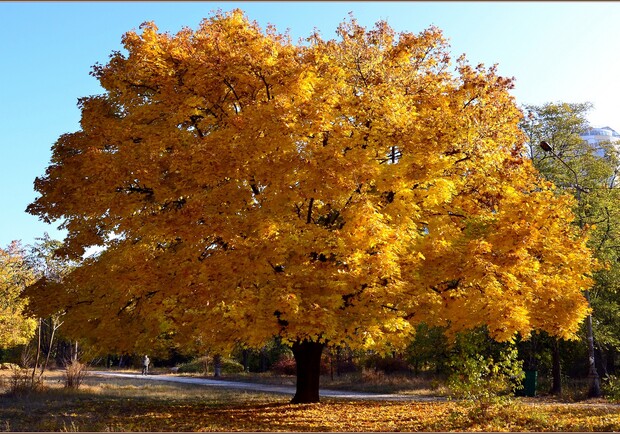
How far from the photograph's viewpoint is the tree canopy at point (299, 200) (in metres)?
14.5

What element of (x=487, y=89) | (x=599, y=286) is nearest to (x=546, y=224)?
(x=487, y=89)

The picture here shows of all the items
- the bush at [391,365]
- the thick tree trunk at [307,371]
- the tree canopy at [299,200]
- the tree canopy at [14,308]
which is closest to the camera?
the tree canopy at [299,200]

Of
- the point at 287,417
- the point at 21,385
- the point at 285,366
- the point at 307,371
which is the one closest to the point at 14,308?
the point at 285,366

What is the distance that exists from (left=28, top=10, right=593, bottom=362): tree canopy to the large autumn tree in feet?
0.20

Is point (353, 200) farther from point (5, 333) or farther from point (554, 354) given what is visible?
point (5, 333)

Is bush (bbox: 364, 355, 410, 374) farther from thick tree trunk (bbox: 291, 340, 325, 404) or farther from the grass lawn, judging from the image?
thick tree trunk (bbox: 291, 340, 325, 404)

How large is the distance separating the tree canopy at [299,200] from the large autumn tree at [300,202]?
62 mm

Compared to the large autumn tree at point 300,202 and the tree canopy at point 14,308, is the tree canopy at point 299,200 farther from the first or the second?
the tree canopy at point 14,308

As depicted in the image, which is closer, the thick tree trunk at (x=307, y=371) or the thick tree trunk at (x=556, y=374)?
the thick tree trunk at (x=307, y=371)

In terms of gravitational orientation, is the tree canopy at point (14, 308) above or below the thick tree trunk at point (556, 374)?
above

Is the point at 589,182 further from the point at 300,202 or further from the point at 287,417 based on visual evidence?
the point at 287,417

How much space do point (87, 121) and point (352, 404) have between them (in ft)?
46.2

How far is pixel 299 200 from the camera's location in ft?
50.8

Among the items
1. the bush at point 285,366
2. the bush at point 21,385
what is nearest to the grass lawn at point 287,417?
the bush at point 21,385
